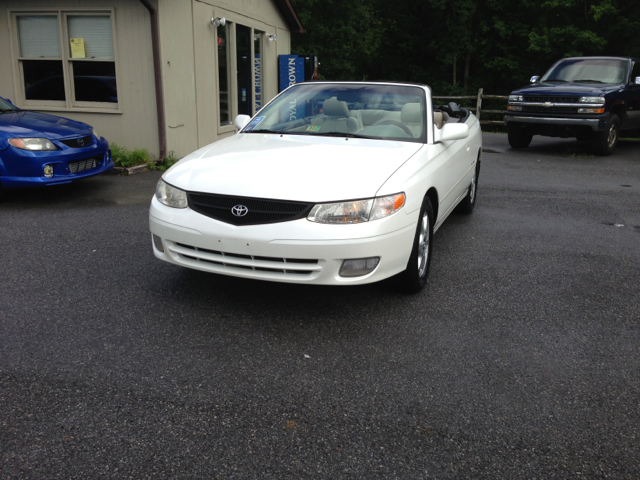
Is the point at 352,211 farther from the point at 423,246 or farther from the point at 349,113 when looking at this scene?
the point at 349,113

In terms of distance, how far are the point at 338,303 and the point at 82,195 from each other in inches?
197

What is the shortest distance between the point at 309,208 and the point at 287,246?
0.26m

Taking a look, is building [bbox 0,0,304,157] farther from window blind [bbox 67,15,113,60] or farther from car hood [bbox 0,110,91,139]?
car hood [bbox 0,110,91,139]

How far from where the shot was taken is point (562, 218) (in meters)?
7.17

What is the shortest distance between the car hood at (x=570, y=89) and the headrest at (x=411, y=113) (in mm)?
8401

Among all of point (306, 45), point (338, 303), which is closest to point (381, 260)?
point (338, 303)

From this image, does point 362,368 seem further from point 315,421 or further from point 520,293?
point 520,293

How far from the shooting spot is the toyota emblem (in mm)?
3727

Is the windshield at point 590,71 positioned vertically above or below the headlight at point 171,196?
above

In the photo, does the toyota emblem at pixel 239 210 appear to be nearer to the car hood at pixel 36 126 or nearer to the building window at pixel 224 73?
the car hood at pixel 36 126

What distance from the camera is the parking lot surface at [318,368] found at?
8.45 ft

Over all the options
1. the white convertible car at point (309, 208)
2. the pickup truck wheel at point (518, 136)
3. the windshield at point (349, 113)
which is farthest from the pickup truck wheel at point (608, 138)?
the white convertible car at point (309, 208)

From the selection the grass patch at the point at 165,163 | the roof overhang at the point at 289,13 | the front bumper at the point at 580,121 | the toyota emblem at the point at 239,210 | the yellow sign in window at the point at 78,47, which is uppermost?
the roof overhang at the point at 289,13

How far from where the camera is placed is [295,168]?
158 inches
